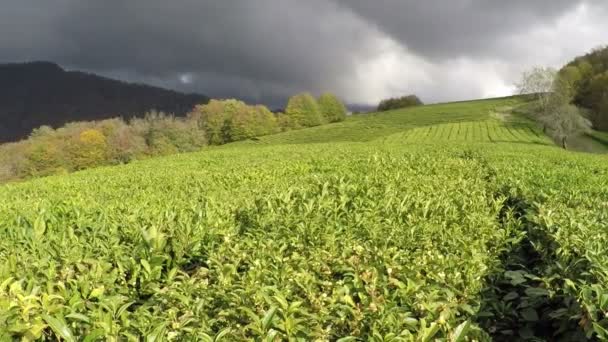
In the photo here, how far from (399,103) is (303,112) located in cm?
5184

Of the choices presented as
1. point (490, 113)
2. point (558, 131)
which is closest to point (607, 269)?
point (558, 131)

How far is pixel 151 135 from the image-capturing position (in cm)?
9725

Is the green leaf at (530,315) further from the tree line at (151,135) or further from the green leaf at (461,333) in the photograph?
the tree line at (151,135)

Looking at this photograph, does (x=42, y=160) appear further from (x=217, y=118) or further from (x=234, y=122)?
(x=234, y=122)

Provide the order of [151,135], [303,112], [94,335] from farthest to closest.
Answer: [303,112] < [151,135] < [94,335]

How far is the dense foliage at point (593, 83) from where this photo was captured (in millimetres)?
82894

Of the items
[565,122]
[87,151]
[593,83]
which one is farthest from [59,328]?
[593,83]

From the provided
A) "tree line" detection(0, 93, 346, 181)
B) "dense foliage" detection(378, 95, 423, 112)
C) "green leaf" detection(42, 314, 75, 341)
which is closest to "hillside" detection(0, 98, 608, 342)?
"green leaf" detection(42, 314, 75, 341)

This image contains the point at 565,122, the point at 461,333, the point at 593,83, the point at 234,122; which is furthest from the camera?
the point at 234,122

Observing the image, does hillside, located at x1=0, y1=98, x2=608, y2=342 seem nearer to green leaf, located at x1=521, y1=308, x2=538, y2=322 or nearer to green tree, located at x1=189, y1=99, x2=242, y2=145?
green leaf, located at x1=521, y1=308, x2=538, y2=322

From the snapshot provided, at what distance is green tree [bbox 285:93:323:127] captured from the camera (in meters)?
122

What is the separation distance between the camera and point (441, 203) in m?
5.18

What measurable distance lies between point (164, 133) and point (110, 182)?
87370mm

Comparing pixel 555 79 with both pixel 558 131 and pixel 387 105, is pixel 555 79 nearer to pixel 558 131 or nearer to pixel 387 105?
pixel 558 131
